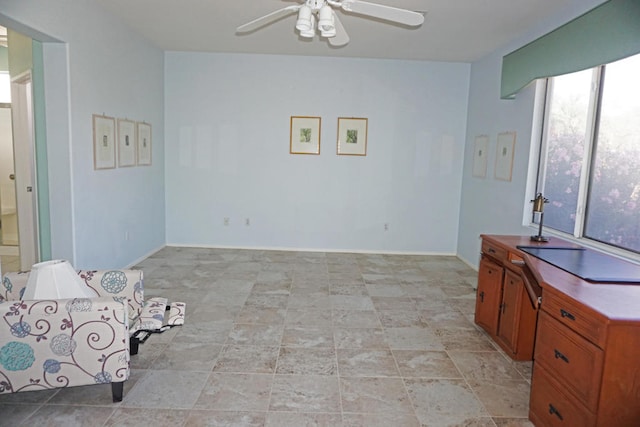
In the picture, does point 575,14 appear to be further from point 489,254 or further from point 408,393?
point 408,393

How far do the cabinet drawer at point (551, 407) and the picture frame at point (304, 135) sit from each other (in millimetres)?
4408

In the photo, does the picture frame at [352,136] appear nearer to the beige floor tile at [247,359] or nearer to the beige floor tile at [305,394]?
the beige floor tile at [247,359]

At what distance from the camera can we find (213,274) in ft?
16.2

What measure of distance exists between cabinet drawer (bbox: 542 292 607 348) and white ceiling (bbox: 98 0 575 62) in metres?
2.67

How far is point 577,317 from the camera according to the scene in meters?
1.97

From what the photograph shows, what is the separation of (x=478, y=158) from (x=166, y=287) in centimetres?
414

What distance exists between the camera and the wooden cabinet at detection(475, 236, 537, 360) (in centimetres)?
296

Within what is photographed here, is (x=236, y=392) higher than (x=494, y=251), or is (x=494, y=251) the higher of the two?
(x=494, y=251)

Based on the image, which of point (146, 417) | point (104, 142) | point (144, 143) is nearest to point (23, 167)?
point (104, 142)

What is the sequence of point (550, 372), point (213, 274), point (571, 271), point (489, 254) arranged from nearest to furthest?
1. point (550, 372)
2. point (571, 271)
3. point (489, 254)
4. point (213, 274)

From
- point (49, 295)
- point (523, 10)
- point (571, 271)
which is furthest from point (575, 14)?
point (49, 295)

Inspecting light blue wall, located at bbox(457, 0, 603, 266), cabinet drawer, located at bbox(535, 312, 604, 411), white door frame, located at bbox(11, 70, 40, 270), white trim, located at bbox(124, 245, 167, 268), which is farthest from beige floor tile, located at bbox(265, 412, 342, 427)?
white trim, located at bbox(124, 245, 167, 268)

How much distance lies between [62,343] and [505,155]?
4476mm

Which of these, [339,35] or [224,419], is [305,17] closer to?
[339,35]
